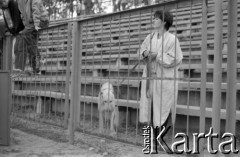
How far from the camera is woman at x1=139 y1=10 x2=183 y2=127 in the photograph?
13.5ft

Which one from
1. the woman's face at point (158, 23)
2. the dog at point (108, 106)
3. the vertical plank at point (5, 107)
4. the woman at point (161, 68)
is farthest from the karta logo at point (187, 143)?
the vertical plank at point (5, 107)

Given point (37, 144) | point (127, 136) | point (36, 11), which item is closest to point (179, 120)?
point (127, 136)

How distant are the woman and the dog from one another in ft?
1.68

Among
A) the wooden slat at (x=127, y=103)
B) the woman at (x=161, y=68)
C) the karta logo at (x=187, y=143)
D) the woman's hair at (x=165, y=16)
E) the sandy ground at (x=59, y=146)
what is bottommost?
the sandy ground at (x=59, y=146)

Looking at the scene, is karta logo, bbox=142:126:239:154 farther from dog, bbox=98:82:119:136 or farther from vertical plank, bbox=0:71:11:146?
vertical plank, bbox=0:71:11:146

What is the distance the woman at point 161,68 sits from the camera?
411 centimetres

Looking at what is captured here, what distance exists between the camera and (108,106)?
5.02 meters

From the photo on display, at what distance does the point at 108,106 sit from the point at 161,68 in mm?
1075

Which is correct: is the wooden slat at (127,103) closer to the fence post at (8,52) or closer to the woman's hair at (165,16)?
the fence post at (8,52)

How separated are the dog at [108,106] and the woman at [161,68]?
511 mm

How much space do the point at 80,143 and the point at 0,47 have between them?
2.15 metres

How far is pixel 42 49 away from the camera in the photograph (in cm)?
602

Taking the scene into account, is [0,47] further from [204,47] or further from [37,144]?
[204,47]

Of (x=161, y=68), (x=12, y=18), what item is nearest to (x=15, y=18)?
(x=12, y=18)
